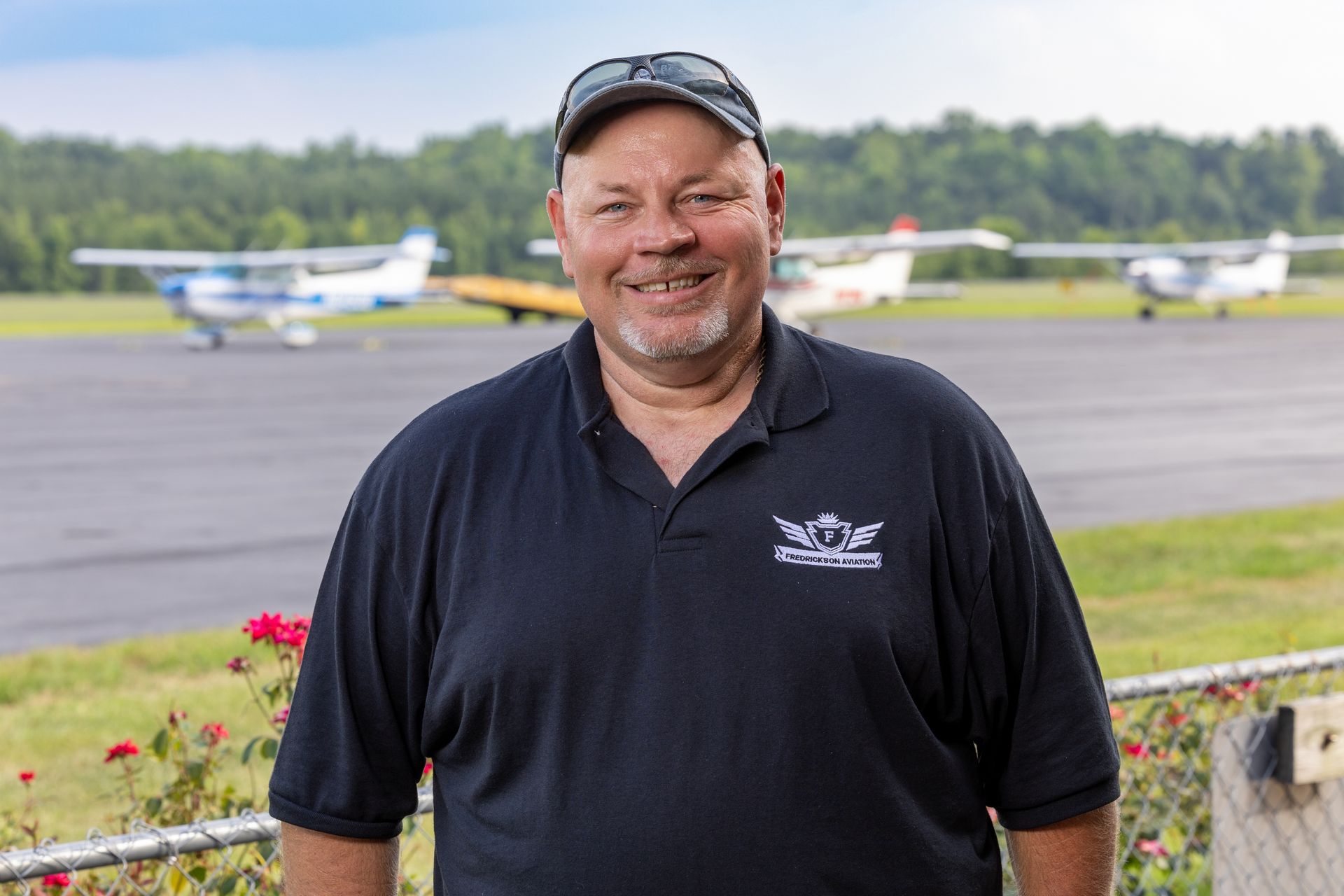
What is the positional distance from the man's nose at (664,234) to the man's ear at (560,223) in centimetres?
16

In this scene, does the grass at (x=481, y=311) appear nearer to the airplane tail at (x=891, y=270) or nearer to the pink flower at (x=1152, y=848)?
the airplane tail at (x=891, y=270)

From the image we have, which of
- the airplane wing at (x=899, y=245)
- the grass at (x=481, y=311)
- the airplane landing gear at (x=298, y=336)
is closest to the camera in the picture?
the airplane landing gear at (x=298, y=336)

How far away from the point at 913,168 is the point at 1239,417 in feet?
413

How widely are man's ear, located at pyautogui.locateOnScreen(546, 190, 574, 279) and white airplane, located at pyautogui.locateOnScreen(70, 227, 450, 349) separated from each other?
138 feet

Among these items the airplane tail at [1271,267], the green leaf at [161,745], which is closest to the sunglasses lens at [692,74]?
the green leaf at [161,745]

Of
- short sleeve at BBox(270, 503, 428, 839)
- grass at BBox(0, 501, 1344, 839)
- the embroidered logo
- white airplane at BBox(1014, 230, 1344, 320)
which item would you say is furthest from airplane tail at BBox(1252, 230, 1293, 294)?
short sleeve at BBox(270, 503, 428, 839)

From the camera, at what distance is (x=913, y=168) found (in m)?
142

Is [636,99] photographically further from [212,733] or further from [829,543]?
[212,733]

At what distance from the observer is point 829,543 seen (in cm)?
188

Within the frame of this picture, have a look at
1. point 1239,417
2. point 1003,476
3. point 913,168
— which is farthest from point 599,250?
point 913,168

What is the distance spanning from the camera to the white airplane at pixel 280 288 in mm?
43531

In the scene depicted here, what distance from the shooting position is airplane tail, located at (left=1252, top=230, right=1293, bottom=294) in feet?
205

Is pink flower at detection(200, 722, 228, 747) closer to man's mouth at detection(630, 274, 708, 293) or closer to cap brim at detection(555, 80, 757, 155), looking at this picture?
man's mouth at detection(630, 274, 708, 293)

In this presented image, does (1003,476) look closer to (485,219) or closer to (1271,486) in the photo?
(1271,486)
